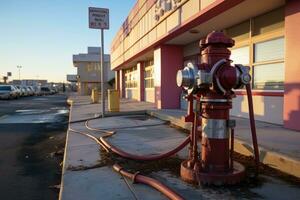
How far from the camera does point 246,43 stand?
11.0m

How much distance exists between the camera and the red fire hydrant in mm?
4562

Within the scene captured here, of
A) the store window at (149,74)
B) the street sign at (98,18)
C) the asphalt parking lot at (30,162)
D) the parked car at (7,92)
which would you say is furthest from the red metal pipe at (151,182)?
the parked car at (7,92)

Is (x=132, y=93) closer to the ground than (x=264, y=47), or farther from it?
closer to the ground

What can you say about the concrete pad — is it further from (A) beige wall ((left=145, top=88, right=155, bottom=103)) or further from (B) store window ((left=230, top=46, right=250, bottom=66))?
(A) beige wall ((left=145, top=88, right=155, bottom=103))

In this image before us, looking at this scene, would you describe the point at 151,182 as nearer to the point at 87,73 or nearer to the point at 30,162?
the point at 30,162

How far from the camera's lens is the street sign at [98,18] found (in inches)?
558

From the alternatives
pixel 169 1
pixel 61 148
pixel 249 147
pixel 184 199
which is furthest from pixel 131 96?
pixel 184 199

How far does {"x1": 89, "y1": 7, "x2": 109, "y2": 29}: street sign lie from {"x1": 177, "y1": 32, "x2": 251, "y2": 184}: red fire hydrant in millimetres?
9986

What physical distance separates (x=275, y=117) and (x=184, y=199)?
6.27 metres

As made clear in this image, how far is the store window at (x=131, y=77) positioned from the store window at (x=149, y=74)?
14.7 feet

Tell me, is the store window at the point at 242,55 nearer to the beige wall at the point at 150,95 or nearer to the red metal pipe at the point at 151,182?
the red metal pipe at the point at 151,182

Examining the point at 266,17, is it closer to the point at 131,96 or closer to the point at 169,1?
the point at 169,1

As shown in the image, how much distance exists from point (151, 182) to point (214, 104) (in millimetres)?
1329

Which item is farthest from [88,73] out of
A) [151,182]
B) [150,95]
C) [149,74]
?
[151,182]
